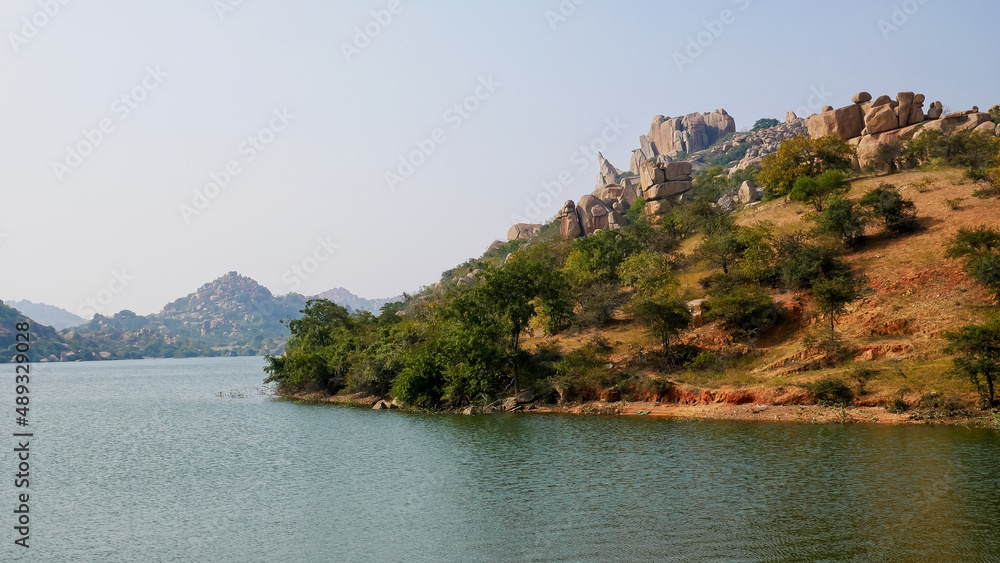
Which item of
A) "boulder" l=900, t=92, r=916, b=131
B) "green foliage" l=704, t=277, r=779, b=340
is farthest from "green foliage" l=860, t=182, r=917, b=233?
"boulder" l=900, t=92, r=916, b=131

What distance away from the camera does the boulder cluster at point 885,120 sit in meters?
70.7

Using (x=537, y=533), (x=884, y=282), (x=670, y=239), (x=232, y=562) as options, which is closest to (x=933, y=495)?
(x=537, y=533)

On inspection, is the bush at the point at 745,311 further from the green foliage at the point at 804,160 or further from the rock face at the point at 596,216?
the rock face at the point at 596,216

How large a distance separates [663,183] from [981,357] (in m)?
55.7

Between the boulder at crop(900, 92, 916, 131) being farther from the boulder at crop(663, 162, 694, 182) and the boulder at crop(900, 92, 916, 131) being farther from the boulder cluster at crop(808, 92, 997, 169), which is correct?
the boulder at crop(663, 162, 694, 182)

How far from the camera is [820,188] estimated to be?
187 feet

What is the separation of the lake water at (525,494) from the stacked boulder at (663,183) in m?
51.1

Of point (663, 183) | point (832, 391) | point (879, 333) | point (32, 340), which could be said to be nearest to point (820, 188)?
point (879, 333)

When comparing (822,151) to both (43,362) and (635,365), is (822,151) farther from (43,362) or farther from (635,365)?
(43,362)

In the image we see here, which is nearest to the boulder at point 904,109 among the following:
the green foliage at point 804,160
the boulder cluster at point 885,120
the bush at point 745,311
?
the boulder cluster at point 885,120

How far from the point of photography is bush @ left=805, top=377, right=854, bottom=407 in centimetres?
3428

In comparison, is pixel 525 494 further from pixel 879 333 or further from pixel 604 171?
pixel 604 171

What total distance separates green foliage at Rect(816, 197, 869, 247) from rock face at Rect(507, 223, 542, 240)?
7470 centimetres

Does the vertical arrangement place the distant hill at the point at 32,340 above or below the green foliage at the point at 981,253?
above
